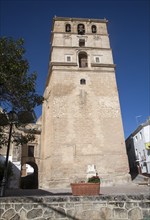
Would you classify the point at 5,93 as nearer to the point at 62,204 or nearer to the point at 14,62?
the point at 14,62

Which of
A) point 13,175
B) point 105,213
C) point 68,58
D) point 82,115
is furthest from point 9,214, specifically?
point 68,58

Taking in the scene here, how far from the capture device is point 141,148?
81.6 ft

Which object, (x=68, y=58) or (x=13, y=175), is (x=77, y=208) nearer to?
(x=13, y=175)

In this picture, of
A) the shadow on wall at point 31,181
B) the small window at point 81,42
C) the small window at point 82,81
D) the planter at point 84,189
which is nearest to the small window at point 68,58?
the small window at point 82,81

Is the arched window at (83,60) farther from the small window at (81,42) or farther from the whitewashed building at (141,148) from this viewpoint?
the whitewashed building at (141,148)

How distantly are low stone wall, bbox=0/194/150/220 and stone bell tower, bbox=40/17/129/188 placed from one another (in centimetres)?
1185

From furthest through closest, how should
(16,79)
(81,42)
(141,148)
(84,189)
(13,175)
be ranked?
1. (141,148)
2. (81,42)
3. (13,175)
4. (16,79)
5. (84,189)

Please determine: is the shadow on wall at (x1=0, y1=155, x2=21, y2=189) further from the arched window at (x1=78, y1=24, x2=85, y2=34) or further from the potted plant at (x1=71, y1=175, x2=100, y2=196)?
A: the arched window at (x1=78, y1=24, x2=85, y2=34)

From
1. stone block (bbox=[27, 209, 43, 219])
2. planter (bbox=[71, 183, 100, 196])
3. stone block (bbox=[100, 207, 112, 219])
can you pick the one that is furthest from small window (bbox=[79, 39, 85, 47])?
stone block (bbox=[27, 209, 43, 219])

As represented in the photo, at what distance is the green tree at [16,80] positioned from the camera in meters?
7.14

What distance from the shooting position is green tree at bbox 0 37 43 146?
281 inches

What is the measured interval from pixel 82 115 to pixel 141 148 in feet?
37.0

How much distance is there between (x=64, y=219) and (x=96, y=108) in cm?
1457

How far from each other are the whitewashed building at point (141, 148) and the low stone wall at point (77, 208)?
63.3 ft
